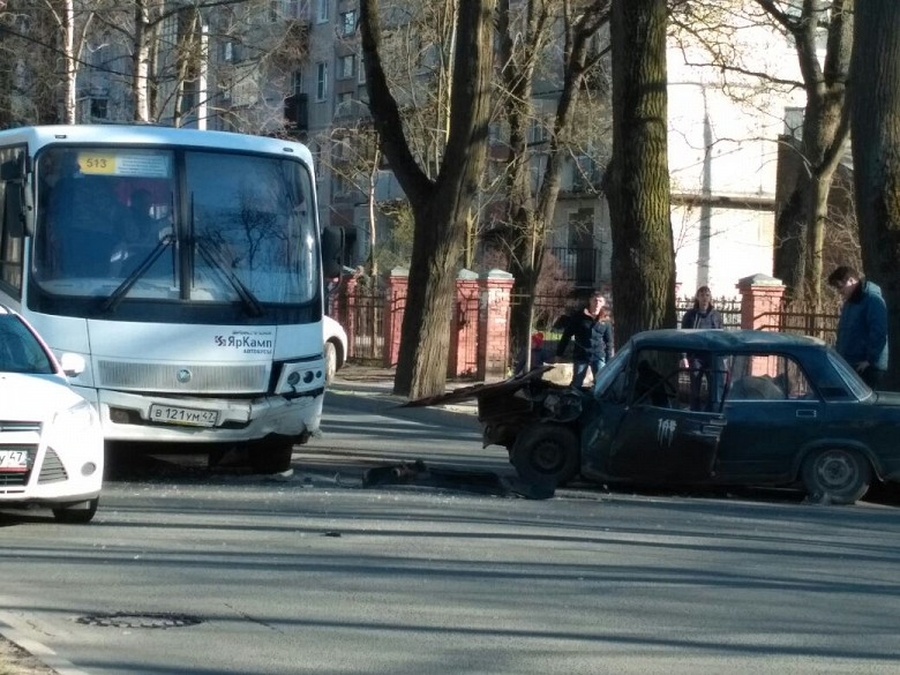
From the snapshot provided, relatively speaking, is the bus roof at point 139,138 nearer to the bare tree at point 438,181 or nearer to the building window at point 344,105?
the bare tree at point 438,181

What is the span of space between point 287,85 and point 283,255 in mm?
54959

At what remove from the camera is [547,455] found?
1405cm

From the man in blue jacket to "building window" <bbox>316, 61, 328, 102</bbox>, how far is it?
175ft

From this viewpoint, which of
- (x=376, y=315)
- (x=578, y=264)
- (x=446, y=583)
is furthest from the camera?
(x=578, y=264)

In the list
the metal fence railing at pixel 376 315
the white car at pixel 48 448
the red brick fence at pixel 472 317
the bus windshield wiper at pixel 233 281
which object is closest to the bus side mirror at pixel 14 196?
the bus windshield wiper at pixel 233 281

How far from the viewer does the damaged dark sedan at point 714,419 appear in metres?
13.5

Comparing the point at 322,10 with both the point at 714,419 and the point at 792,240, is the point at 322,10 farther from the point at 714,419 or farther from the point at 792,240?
the point at 714,419

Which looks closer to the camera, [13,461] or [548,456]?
[13,461]

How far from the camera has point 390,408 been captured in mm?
23562

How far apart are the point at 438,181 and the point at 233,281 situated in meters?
10.5

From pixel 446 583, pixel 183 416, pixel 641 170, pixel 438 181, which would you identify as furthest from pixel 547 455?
pixel 438 181

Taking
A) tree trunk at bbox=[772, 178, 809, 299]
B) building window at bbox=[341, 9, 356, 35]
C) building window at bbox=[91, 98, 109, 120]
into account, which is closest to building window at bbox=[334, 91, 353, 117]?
building window at bbox=[341, 9, 356, 35]

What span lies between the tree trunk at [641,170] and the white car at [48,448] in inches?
363

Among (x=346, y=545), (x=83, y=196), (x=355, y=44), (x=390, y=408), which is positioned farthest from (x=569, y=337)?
(x=355, y=44)
